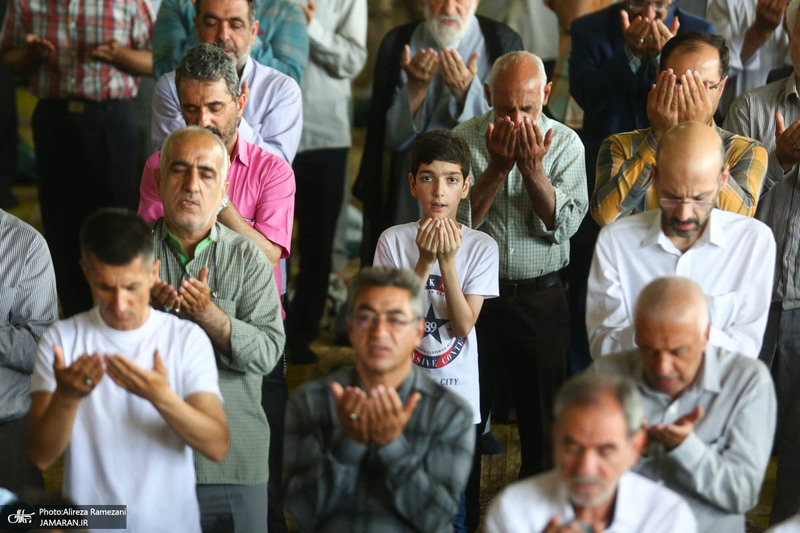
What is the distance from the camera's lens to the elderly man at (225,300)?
2.91 metres

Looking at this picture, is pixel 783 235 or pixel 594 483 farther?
pixel 783 235

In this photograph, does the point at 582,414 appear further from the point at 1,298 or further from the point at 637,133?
the point at 1,298

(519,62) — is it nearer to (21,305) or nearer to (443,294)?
(443,294)

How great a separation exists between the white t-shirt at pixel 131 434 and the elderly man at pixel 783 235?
6.24 feet

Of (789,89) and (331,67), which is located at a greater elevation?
(331,67)

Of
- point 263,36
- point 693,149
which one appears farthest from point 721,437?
point 263,36

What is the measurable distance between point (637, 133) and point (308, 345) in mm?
2172

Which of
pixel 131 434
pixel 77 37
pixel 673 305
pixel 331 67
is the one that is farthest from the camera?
pixel 331 67

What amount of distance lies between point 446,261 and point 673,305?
0.84m

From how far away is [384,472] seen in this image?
2.43 meters

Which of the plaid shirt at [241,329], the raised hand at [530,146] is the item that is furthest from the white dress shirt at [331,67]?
the plaid shirt at [241,329]

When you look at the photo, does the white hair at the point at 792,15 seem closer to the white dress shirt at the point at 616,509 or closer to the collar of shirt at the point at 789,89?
the collar of shirt at the point at 789,89

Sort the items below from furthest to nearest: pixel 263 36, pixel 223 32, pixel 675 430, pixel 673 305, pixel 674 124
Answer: pixel 263 36 < pixel 223 32 < pixel 674 124 < pixel 673 305 < pixel 675 430

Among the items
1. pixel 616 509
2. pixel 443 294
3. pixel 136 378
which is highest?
pixel 443 294
